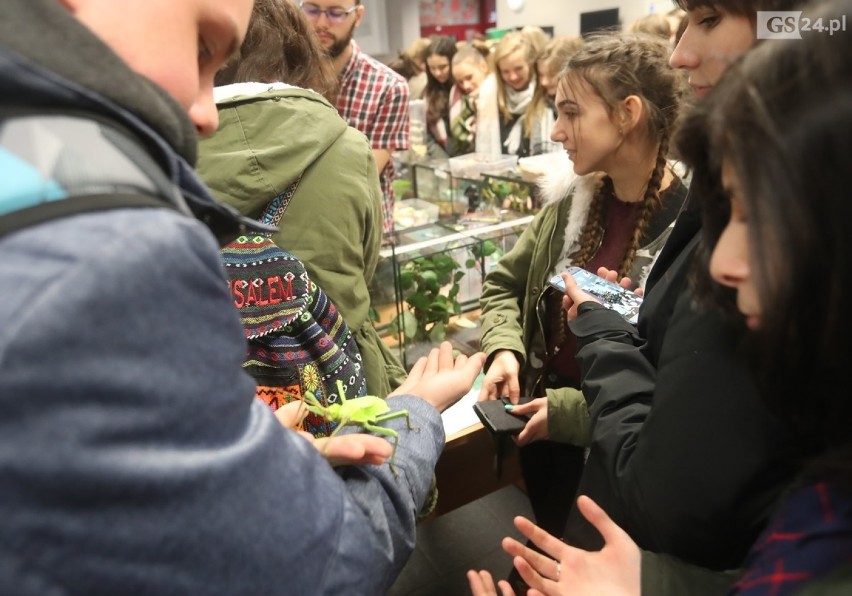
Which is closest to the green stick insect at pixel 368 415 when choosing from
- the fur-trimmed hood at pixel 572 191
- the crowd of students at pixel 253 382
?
the crowd of students at pixel 253 382

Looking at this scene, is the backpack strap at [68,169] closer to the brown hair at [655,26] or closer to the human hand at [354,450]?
the human hand at [354,450]

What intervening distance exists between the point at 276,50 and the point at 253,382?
92 centimetres

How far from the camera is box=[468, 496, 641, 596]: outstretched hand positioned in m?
0.70

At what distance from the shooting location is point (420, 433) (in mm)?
754

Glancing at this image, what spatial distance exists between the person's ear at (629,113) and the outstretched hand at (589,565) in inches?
39.1

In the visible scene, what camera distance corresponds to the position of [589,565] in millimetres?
730

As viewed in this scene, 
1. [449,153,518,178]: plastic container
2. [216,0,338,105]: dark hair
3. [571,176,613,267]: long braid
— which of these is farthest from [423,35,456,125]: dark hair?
[216,0,338,105]: dark hair

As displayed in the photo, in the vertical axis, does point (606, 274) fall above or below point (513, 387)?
above

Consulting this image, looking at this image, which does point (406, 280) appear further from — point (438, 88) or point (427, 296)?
point (438, 88)

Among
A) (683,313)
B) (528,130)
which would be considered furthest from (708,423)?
(528,130)

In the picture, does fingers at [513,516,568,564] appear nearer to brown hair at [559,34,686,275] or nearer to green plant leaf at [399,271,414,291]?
brown hair at [559,34,686,275]

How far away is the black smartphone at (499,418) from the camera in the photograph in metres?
1.24

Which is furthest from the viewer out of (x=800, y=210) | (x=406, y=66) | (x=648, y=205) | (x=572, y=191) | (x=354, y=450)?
(x=406, y=66)

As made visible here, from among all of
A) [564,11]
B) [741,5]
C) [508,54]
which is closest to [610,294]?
[741,5]
